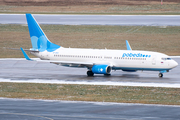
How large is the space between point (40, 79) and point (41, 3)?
110 meters

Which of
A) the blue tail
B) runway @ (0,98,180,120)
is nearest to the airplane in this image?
the blue tail

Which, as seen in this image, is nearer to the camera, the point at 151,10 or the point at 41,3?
the point at 151,10

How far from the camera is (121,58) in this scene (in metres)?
45.7

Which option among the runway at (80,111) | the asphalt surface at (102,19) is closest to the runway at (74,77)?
the runway at (80,111)

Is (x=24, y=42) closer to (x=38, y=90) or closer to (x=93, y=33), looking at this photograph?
(x=93, y=33)

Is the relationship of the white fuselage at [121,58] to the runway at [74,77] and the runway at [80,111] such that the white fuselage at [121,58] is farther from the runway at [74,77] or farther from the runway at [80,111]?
the runway at [80,111]

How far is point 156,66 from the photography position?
1757 inches

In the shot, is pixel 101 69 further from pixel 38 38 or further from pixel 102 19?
pixel 102 19

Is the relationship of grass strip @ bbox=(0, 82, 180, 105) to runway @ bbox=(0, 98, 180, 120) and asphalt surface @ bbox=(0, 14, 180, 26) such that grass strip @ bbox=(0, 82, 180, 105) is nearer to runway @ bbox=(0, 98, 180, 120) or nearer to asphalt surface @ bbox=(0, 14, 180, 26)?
runway @ bbox=(0, 98, 180, 120)

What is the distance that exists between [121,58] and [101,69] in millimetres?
2835

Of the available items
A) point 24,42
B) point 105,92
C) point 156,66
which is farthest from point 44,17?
point 105,92

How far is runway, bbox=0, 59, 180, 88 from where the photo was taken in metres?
41.4

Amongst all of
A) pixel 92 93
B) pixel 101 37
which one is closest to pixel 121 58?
pixel 92 93

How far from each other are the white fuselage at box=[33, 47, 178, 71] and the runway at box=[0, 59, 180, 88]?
Answer: 1.39 meters
